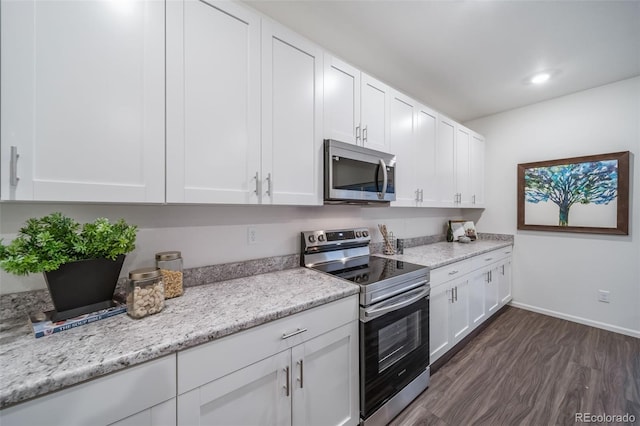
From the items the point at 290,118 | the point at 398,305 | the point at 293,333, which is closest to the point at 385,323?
the point at 398,305

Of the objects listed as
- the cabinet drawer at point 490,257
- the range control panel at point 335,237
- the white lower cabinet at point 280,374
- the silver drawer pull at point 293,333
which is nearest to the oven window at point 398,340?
the white lower cabinet at point 280,374

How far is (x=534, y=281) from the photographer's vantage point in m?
3.11

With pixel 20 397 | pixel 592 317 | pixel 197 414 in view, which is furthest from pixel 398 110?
pixel 592 317

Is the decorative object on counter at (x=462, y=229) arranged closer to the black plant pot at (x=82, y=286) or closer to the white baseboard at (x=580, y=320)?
the white baseboard at (x=580, y=320)

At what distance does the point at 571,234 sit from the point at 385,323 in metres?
2.91

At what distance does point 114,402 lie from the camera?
728 mm

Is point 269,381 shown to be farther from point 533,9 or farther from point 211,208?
point 533,9

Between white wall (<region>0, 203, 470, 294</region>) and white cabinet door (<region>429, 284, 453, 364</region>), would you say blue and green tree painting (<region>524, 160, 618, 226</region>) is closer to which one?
white cabinet door (<region>429, 284, 453, 364</region>)

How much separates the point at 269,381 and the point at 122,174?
3.54ft

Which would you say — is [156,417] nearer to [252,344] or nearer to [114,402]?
[114,402]

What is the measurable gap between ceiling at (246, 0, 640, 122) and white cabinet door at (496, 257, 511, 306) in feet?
6.93

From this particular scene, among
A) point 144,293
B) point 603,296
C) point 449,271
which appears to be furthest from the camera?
point 603,296

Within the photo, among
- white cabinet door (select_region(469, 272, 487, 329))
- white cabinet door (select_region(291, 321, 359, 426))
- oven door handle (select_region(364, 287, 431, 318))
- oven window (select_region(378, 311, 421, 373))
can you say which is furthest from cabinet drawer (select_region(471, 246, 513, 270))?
white cabinet door (select_region(291, 321, 359, 426))

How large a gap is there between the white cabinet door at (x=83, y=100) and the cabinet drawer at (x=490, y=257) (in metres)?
2.77
